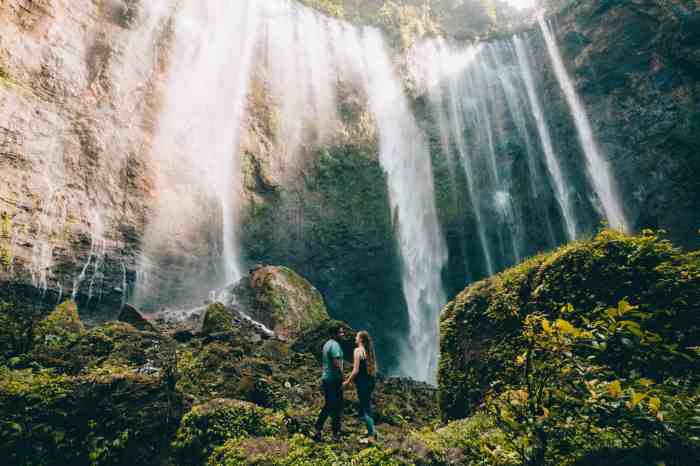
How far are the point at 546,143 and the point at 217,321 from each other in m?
22.0

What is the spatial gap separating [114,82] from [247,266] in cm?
910

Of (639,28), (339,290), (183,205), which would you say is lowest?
(339,290)

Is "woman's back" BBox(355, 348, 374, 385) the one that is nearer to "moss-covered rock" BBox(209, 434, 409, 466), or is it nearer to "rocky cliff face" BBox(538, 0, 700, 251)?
"moss-covered rock" BBox(209, 434, 409, 466)

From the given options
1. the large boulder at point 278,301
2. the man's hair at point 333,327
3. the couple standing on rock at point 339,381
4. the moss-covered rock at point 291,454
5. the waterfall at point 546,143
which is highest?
the waterfall at point 546,143

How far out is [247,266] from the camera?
1900 cm

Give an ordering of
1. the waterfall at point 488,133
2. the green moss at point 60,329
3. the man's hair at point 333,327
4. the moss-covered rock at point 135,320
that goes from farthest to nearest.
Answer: the waterfall at point 488,133
the moss-covered rock at point 135,320
the man's hair at point 333,327
the green moss at point 60,329

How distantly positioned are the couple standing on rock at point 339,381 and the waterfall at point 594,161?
21.1 metres

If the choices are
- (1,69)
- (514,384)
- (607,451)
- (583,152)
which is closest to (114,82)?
(1,69)

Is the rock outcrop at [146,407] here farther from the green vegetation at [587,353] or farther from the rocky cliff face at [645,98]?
the rocky cliff face at [645,98]

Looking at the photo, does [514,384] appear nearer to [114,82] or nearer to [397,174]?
[114,82]

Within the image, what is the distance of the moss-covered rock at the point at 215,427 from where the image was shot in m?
5.13

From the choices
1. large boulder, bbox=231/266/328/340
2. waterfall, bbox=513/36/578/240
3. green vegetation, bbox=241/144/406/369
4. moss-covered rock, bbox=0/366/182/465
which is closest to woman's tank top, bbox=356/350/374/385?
moss-covered rock, bbox=0/366/182/465

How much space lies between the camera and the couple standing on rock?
5.59 meters

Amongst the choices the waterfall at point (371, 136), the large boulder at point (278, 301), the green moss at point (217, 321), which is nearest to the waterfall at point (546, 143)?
the waterfall at point (371, 136)
